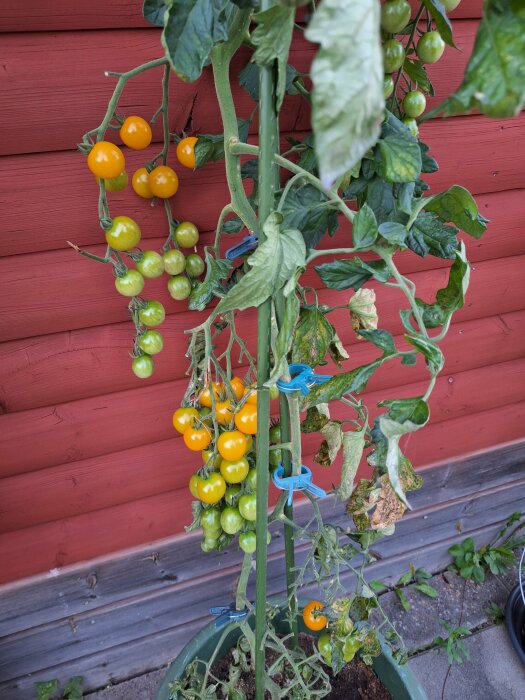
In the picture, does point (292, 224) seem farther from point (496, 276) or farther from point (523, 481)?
point (523, 481)

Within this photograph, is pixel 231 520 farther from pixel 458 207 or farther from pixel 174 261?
pixel 458 207

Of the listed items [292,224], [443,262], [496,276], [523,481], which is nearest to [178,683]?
[292,224]

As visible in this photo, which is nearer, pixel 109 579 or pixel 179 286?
pixel 179 286

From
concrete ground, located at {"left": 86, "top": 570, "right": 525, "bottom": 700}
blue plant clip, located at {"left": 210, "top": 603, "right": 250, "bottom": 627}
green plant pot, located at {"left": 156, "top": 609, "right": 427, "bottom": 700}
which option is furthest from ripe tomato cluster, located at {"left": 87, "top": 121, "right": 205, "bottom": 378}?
concrete ground, located at {"left": 86, "top": 570, "right": 525, "bottom": 700}

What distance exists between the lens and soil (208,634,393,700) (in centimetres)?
114

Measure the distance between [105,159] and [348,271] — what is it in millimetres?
382

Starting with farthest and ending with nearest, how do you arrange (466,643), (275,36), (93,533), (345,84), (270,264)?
1. (466,643)
2. (93,533)
3. (270,264)
4. (275,36)
5. (345,84)

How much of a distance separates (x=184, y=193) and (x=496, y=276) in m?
0.94

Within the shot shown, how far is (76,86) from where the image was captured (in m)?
0.80

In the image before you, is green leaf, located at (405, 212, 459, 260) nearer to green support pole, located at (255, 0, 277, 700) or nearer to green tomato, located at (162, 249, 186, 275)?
green support pole, located at (255, 0, 277, 700)

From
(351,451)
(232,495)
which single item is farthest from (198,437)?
(351,451)

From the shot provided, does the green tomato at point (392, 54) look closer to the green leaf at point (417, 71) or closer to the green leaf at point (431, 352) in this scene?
the green leaf at point (417, 71)

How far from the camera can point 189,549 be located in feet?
4.67

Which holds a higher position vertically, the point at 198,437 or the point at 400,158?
the point at 400,158
